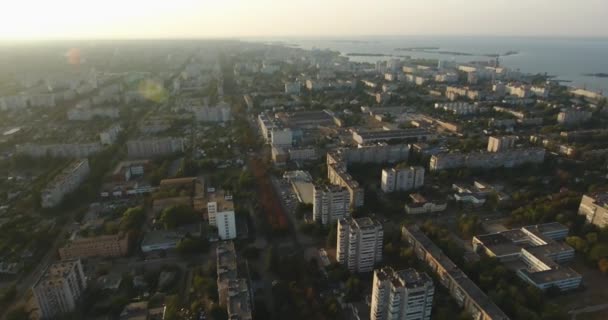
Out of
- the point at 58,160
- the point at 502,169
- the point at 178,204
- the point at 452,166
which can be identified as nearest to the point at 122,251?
the point at 178,204

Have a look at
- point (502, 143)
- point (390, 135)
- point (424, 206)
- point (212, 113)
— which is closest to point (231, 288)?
point (424, 206)

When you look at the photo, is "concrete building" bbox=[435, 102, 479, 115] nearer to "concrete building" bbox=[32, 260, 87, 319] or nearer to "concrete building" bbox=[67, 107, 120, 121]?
"concrete building" bbox=[67, 107, 120, 121]

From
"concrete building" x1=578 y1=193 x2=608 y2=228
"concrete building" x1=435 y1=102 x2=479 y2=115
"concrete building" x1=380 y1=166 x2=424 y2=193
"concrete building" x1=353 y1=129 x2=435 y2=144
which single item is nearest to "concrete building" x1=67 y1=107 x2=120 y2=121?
"concrete building" x1=353 y1=129 x2=435 y2=144

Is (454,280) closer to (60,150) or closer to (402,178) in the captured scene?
(402,178)

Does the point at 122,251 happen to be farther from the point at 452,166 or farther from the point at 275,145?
the point at 452,166

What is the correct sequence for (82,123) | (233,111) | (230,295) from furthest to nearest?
(233,111) < (82,123) < (230,295)
